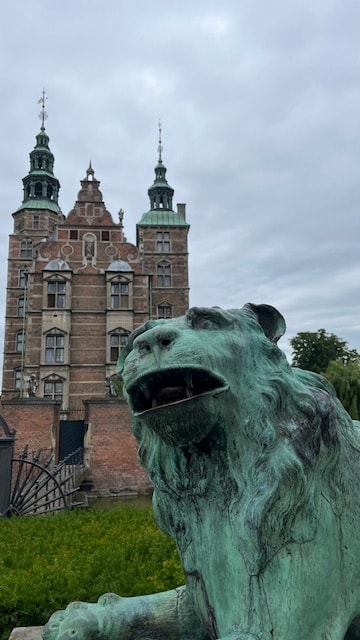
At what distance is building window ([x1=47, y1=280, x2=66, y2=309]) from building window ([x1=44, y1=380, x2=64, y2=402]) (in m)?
4.16

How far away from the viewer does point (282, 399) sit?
1621mm

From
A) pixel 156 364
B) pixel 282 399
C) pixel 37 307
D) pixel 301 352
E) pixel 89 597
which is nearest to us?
pixel 156 364

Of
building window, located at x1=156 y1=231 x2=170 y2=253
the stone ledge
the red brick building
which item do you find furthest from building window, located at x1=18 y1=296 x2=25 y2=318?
the stone ledge

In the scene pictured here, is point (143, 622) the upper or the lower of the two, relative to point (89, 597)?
upper

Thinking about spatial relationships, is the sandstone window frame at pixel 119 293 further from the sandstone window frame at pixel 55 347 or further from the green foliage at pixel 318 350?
the green foliage at pixel 318 350

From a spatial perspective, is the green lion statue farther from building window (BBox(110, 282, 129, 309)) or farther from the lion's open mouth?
building window (BBox(110, 282, 129, 309))

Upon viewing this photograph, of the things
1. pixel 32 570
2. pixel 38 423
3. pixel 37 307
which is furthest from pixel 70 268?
pixel 32 570

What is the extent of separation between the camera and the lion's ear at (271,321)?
6.04 feet

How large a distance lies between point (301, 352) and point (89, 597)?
31.1 meters

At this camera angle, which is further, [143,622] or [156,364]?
[143,622]

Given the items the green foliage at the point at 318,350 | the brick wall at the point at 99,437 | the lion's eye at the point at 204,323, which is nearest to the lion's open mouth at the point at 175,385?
the lion's eye at the point at 204,323

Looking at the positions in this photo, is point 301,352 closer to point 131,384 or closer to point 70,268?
point 70,268

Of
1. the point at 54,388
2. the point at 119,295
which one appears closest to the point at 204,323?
the point at 54,388

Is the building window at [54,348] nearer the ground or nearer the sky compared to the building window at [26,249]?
nearer the ground
